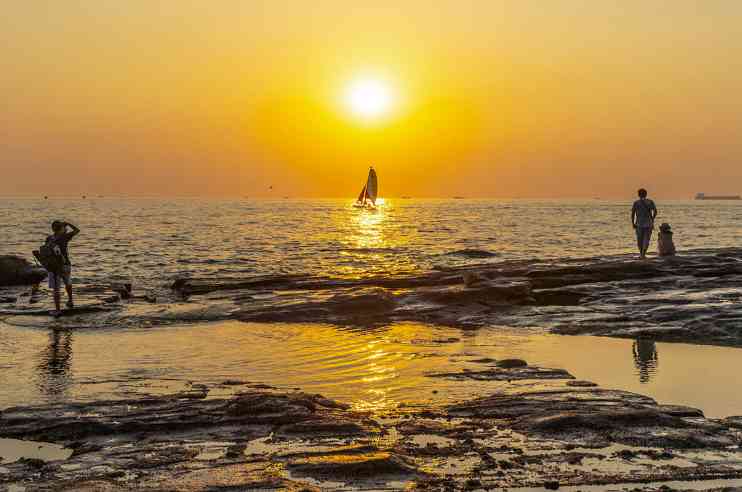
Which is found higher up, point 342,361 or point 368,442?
point 368,442

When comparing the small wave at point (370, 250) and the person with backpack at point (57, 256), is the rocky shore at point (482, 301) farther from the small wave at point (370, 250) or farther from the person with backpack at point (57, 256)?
the small wave at point (370, 250)

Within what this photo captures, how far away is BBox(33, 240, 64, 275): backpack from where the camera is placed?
20000 millimetres

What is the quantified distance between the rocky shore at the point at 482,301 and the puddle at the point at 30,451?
1041 centimetres

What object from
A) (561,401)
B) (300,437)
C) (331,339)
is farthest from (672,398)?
(331,339)

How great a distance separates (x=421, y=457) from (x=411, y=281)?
712 inches

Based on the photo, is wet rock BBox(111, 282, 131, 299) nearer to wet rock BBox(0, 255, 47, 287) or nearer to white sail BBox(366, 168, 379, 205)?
wet rock BBox(0, 255, 47, 287)

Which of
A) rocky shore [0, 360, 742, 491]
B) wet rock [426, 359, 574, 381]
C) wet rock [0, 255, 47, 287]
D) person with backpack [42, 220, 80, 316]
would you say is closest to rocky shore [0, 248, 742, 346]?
person with backpack [42, 220, 80, 316]

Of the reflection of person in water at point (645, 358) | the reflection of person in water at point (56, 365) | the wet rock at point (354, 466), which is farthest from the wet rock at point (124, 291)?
the wet rock at point (354, 466)

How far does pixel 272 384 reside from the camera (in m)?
11.5

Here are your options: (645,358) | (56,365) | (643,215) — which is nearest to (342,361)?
(56,365)

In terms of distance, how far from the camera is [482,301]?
20641 mm

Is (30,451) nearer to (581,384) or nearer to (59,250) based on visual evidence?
(581,384)

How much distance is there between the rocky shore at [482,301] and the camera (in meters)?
17.2

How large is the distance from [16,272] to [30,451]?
78.1ft
